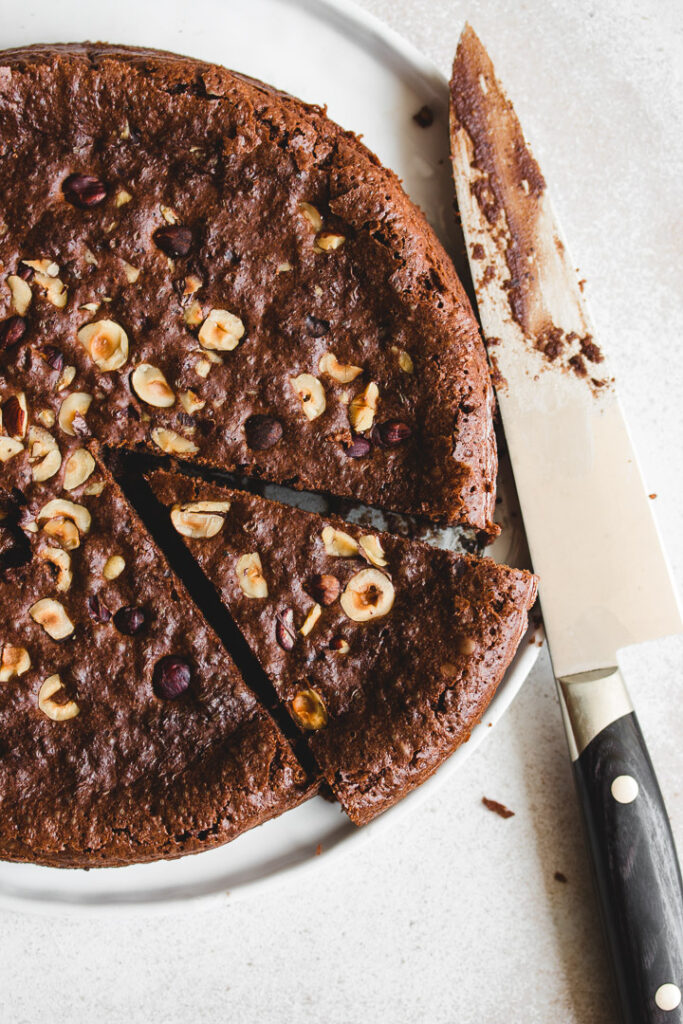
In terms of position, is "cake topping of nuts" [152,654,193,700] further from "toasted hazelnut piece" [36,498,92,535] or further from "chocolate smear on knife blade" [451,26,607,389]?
"chocolate smear on knife blade" [451,26,607,389]

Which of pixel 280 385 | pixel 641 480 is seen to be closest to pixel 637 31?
pixel 641 480

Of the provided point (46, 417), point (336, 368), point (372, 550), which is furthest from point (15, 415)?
point (372, 550)

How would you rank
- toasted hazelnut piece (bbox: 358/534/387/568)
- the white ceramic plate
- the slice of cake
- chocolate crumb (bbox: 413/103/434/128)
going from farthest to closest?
1. chocolate crumb (bbox: 413/103/434/128)
2. the white ceramic plate
3. toasted hazelnut piece (bbox: 358/534/387/568)
4. the slice of cake

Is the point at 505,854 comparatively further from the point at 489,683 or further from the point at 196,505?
the point at 196,505

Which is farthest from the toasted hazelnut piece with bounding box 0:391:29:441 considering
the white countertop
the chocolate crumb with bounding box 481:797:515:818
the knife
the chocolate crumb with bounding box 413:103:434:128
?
the chocolate crumb with bounding box 481:797:515:818

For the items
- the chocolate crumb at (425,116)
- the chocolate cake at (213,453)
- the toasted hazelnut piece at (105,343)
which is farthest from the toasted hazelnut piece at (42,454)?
the chocolate crumb at (425,116)

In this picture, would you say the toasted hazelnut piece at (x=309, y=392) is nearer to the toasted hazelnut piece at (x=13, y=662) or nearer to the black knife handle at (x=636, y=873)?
the toasted hazelnut piece at (x=13, y=662)
